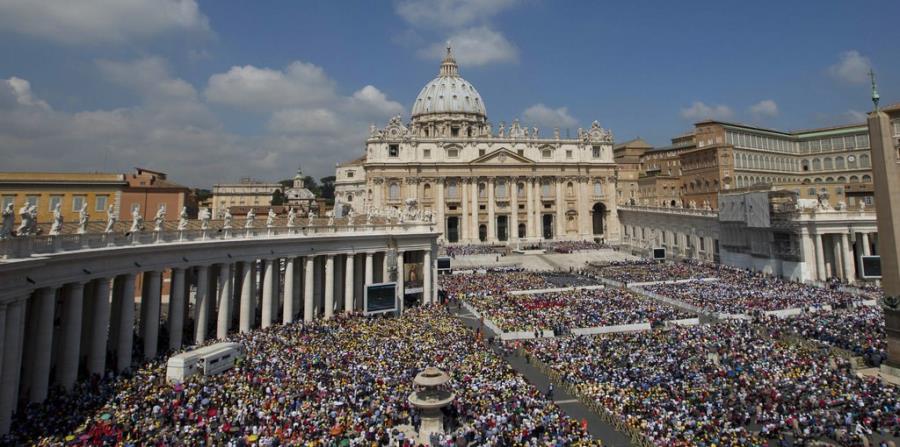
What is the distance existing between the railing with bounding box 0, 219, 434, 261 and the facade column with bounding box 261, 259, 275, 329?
6.61ft

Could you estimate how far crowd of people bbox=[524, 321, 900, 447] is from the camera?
15039mm

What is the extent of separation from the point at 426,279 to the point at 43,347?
911 inches

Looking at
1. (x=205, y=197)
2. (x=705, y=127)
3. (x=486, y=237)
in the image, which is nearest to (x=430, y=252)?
(x=486, y=237)

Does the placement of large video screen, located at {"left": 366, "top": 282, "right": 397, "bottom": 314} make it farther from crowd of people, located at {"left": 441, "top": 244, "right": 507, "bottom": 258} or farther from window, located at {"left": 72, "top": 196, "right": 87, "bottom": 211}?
crowd of people, located at {"left": 441, "top": 244, "right": 507, "bottom": 258}

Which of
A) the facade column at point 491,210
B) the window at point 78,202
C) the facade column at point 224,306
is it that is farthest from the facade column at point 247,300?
the facade column at point 491,210

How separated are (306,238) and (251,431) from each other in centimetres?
1837

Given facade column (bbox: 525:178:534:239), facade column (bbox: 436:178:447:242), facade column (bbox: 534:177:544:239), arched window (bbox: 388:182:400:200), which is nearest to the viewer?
facade column (bbox: 436:178:447:242)

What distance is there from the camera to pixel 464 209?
87.0 metres

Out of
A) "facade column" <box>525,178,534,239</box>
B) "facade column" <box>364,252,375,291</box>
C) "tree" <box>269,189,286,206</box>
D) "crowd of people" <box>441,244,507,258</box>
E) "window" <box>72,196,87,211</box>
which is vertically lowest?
"facade column" <box>364,252,375,291</box>

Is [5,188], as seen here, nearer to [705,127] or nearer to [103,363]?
[103,363]

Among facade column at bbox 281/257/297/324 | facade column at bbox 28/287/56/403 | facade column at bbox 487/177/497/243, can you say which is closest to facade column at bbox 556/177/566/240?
facade column at bbox 487/177/497/243

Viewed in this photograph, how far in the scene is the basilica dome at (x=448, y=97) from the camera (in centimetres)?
11975

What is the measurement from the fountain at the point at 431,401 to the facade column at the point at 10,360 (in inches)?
474

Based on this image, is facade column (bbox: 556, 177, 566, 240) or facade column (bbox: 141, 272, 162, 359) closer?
facade column (bbox: 141, 272, 162, 359)
